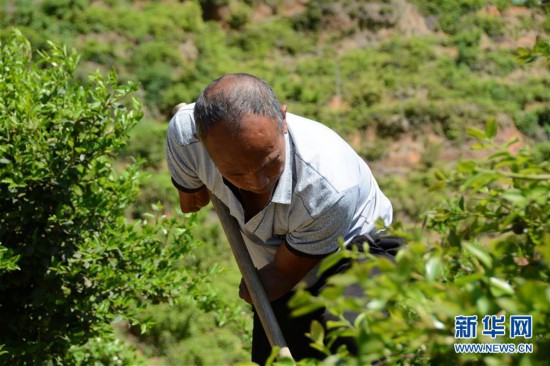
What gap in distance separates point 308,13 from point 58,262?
512 inches

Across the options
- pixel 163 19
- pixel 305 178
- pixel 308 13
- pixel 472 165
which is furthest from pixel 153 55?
pixel 472 165

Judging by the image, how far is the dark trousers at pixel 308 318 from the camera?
2.67m

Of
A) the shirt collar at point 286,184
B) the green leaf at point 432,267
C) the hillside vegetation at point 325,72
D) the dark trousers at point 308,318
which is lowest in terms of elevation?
the hillside vegetation at point 325,72

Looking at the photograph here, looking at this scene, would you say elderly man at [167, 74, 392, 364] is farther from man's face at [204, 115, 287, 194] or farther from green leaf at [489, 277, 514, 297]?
green leaf at [489, 277, 514, 297]

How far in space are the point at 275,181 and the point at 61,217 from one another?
3.78 feet

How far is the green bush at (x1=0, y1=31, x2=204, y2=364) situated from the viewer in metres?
3.04

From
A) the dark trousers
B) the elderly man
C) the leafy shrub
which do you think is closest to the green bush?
the elderly man

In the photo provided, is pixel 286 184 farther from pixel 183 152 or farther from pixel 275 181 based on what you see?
pixel 183 152

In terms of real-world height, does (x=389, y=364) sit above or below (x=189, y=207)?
above

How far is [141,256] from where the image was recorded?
133 inches

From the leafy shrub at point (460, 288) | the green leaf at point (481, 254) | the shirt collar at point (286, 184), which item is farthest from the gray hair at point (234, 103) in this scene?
the green leaf at point (481, 254)

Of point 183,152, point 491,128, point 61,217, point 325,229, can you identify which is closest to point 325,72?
point 61,217

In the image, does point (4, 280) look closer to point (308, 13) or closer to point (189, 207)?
point (189, 207)

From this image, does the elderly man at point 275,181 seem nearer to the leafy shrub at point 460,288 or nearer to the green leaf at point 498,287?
the leafy shrub at point 460,288
